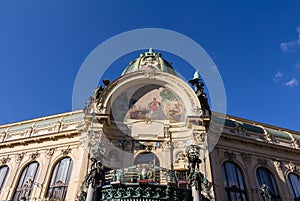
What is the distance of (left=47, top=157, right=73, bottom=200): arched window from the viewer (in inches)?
731

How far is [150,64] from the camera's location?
25547 mm

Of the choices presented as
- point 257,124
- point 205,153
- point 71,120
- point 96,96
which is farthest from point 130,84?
point 257,124

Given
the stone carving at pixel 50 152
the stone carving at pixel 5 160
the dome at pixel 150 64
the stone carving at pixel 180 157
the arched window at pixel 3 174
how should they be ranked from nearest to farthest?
the stone carving at pixel 180 157 → the stone carving at pixel 50 152 → the arched window at pixel 3 174 → the stone carving at pixel 5 160 → the dome at pixel 150 64

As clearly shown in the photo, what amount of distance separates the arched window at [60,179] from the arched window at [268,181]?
51.0 feet

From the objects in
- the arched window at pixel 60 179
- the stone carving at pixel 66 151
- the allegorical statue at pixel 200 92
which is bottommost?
the arched window at pixel 60 179

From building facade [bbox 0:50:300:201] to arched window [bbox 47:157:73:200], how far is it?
78 mm

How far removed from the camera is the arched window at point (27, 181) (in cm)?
1946

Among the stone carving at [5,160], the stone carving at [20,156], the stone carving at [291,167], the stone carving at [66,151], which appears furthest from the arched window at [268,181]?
the stone carving at [5,160]

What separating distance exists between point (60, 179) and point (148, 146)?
7.50 metres

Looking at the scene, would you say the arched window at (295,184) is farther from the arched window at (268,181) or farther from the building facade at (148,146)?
the arched window at (268,181)

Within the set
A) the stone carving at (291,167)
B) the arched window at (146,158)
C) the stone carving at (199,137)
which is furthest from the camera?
the stone carving at (291,167)

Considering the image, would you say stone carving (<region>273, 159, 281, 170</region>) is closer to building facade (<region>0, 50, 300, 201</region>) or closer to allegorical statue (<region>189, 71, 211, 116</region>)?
building facade (<region>0, 50, 300, 201</region>)

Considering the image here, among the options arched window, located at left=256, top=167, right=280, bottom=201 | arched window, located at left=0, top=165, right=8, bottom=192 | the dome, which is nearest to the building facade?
arched window, located at left=256, top=167, right=280, bottom=201

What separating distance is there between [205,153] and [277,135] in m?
11.4
